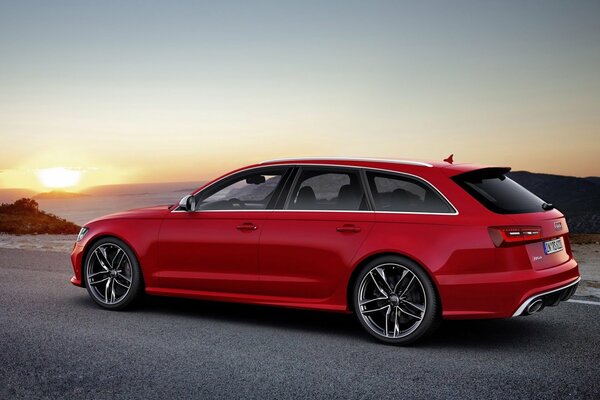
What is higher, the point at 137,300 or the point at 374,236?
the point at 374,236

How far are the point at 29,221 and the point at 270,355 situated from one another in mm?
20155

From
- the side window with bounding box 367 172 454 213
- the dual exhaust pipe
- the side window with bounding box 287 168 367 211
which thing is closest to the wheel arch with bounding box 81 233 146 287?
the side window with bounding box 287 168 367 211

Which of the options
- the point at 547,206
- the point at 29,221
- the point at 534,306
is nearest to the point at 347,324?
the point at 534,306

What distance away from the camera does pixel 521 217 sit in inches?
239

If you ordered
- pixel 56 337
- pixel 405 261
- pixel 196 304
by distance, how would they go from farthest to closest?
pixel 196 304 < pixel 56 337 < pixel 405 261

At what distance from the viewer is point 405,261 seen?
6188mm

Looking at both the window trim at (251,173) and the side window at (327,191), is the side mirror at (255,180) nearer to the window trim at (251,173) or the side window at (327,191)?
the window trim at (251,173)

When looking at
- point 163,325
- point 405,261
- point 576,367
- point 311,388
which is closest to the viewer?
point 311,388

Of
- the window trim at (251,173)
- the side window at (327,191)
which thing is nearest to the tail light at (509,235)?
the side window at (327,191)

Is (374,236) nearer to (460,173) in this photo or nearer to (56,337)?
(460,173)

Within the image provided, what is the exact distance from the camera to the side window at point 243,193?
7172 millimetres

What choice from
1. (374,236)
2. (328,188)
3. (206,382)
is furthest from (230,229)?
(206,382)

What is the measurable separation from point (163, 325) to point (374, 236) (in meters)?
2.40

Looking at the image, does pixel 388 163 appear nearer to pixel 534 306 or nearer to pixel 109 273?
pixel 534 306
